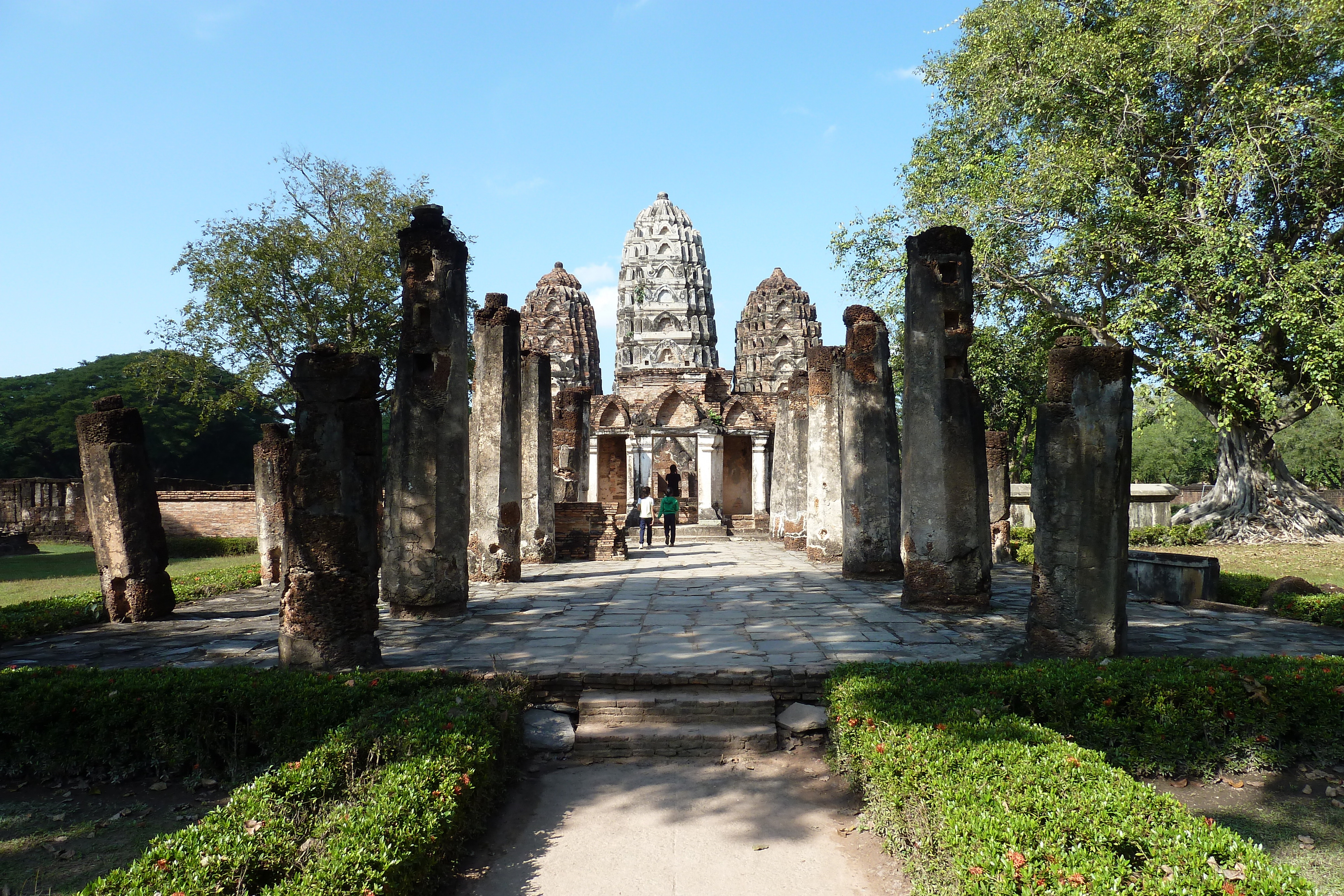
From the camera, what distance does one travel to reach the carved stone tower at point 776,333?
40344 millimetres

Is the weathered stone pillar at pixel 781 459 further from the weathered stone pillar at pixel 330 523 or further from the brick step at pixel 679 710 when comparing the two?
the weathered stone pillar at pixel 330 523

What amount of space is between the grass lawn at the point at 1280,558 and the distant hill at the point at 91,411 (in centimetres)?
2946

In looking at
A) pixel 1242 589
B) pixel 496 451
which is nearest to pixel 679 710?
pixel 496 451

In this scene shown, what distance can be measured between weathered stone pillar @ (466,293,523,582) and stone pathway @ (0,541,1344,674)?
46 cm

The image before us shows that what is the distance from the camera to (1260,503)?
1878cm

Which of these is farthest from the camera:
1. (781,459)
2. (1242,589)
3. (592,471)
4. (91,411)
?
(91,411)

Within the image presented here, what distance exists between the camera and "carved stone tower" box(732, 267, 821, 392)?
40344 millimetres

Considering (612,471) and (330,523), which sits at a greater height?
(612,471)

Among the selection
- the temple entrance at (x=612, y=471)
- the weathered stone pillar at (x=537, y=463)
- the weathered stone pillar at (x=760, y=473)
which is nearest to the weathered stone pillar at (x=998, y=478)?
the weathered stone pillar at (x=537, y=463)

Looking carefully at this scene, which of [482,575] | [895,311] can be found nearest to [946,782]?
[482,575]

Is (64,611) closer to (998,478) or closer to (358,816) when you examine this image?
(358,816)

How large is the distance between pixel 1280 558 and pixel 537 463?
535 inches

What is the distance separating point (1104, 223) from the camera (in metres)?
17.0

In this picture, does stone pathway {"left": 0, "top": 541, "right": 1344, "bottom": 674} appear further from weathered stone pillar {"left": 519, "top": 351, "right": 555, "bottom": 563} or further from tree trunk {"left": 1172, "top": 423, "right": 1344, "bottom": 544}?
tree trunk {"left": 1172, "top": 423, "right": 1344, "bottom": 544}
